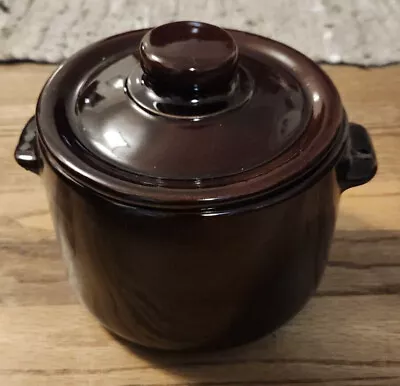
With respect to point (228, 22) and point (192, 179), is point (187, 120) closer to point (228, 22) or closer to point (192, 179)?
point (192, 179)

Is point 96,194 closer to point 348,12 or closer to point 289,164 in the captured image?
point 289,164

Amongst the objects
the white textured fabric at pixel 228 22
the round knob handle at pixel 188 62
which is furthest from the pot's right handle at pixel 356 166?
A: the white textured fabric at pixel 228 22

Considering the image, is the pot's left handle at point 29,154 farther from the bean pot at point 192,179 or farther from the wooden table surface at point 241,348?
the wooden table surface at point 241,348

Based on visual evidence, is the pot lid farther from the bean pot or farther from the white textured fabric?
the white textured fabric

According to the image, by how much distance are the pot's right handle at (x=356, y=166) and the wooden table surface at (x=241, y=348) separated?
0.49 ft

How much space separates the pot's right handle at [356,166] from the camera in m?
0.55

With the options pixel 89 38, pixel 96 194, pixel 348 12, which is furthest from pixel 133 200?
pixel 348 12

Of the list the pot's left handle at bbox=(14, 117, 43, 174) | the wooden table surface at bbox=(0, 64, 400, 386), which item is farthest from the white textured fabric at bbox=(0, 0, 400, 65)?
the pot's left handle at bbox=(14, 117, 43, 174)

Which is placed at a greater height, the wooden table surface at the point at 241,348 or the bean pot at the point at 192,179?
the bean pot at the point at 192,179

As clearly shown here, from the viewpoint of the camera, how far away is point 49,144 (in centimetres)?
51

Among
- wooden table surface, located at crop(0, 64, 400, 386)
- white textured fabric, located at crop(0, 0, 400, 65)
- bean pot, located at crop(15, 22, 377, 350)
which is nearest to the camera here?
bean pot, located at crop(15, 22, 377, 350)

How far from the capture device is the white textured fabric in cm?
98

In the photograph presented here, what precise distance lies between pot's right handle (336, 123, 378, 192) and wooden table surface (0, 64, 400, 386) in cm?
15

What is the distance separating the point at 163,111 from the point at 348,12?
24.6 inches
